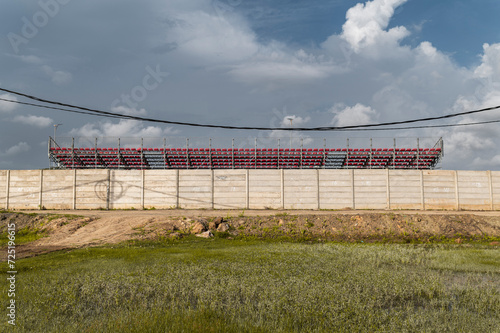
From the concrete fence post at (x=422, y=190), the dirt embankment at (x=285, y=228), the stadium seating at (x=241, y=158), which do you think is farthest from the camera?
the stadium seating at (x=241, y=158)

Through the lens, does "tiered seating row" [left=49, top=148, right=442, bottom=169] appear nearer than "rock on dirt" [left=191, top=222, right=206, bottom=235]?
No

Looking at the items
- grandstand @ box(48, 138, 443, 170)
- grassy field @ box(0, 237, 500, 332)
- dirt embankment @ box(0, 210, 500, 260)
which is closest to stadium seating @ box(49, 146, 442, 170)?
grandstand @ box(48, 138, 443, 170)

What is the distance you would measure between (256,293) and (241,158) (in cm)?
3272

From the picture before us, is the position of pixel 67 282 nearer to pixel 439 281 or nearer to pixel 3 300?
pixel 3 300

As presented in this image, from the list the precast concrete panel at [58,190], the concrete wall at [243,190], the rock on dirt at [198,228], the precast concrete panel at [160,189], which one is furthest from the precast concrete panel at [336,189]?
the precast concrete panel at [58,190]

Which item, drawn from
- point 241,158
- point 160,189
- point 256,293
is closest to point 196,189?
point 160,189

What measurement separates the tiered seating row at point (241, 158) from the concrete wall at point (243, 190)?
7074 mm

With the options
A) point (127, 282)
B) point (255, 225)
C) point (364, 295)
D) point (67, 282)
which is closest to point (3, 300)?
point (67, 282)

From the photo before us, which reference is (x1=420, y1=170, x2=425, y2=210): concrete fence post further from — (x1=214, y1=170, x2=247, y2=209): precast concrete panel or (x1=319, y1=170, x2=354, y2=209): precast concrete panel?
(x1=214, y1=170, x2=247, y2=209): precast concrete panel

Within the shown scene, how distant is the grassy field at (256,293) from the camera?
566 centimetres

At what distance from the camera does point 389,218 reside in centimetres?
2011

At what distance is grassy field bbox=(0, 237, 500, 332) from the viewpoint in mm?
5664

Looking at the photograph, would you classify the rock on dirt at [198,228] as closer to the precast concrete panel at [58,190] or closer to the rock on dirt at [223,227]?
the rock on dirt at [223,227]

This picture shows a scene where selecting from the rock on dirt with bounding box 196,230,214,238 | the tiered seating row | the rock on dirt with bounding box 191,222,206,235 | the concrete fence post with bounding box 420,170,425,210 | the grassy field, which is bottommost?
the grassy field
